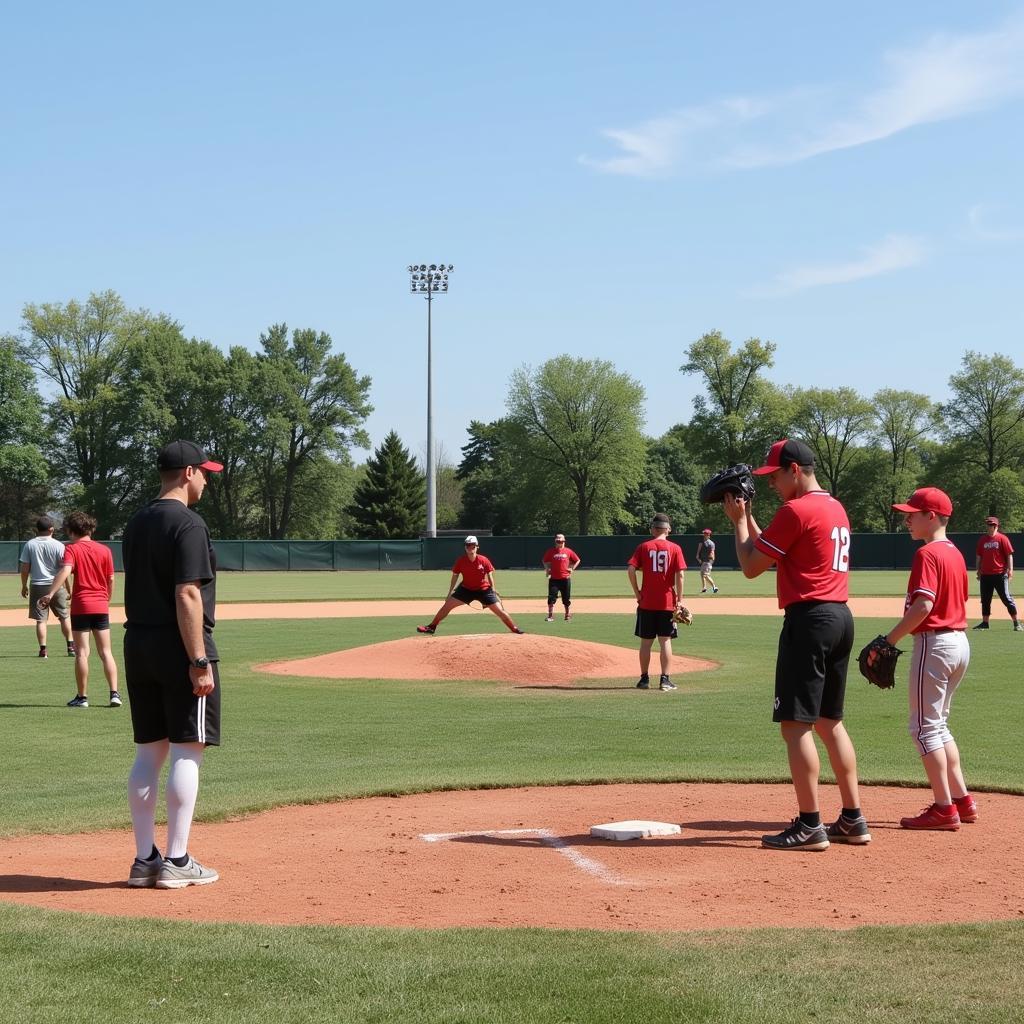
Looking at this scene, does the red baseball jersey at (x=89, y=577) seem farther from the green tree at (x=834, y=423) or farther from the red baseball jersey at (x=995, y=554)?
the green tree at (x=834, y=423)

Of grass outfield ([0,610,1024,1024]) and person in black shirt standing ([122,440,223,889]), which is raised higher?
person in black shirt standing ([122,440,223,889])

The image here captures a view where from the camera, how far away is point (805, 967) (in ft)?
14.9

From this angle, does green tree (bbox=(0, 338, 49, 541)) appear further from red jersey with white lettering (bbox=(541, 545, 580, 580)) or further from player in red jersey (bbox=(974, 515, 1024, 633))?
player in red jersey (bbox=(974, 515, 1024, 633))

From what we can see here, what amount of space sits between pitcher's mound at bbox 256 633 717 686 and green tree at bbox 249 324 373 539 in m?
70.8

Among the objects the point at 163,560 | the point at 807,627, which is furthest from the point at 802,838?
the point at 163,560

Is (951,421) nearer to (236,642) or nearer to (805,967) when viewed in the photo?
(236,642)

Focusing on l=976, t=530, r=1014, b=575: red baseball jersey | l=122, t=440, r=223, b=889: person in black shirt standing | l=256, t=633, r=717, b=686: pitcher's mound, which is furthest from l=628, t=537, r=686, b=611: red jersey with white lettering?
l=976, t=530, r=1014, b=575: red baseball jersey

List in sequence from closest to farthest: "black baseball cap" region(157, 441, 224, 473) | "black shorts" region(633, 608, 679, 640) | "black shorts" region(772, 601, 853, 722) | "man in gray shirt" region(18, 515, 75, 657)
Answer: "black baseball cap" region(157, 441, 224, 473)
"black shorts" region(772, 601, 853, 722)
"black shorts" region(633, 608, 679, 640)
"man in gray shirt" region(18, 515, 75, 657)

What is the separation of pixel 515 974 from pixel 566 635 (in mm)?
18673

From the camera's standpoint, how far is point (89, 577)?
12.9 metres

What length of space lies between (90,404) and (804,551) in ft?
272

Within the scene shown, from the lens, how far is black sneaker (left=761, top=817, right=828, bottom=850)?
267 inches

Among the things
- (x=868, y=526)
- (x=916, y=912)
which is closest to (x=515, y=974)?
(x=916, y=912)

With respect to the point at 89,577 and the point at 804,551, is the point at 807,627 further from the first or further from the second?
the point at 89,577
